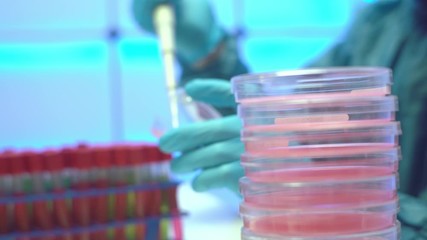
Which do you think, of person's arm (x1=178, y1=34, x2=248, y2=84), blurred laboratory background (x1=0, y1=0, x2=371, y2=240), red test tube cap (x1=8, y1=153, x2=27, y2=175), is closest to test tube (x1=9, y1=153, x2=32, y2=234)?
red test tube cap (x1=8, y1=153, x2=27, y2=175)

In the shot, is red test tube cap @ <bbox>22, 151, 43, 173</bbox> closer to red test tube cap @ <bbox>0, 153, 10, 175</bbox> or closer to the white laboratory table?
red test tube cap @ <bbox>0, 153, 10, 175</bbox>

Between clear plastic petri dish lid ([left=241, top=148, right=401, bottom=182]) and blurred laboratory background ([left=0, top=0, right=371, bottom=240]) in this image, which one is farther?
blurred laboratory background ([left=0, top=0, right=371, bottom=240])

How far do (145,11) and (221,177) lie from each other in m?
0.56

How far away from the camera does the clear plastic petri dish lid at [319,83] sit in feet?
1.49

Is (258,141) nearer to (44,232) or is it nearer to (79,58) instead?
(44,232)

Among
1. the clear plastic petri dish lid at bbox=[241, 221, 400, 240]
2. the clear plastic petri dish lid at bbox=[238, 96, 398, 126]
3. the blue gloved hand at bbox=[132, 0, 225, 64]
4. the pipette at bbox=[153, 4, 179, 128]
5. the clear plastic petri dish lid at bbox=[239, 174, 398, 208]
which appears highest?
the blue gloved hand at bbox=[132, 0, 225, 64]

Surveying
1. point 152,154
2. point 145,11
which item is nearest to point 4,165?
point 152,154

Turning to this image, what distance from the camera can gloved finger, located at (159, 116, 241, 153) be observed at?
0.79m

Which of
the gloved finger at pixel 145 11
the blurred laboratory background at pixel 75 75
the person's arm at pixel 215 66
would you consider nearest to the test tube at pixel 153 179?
the gloved finger at pixel 145 11

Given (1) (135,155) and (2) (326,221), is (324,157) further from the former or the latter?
(1) (135,155)

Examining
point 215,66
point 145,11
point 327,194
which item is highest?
point 145,11

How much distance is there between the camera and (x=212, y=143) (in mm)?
820

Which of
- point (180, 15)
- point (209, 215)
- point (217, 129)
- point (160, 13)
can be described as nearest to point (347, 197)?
point (217, 129)

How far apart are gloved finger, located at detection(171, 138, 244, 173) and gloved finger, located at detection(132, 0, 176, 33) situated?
0.45m
